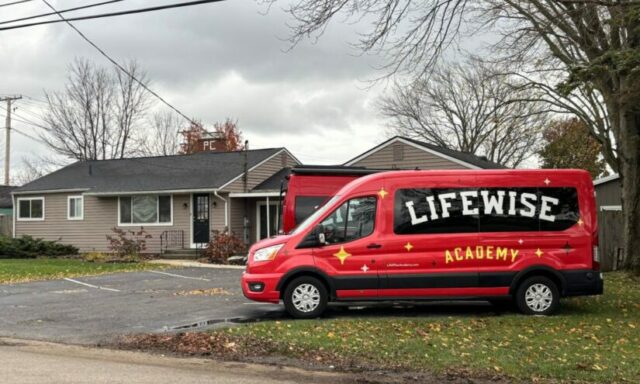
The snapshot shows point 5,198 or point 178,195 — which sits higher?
point 5,198

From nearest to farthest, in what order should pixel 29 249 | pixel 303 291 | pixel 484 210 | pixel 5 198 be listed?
pixel 303 291 → pixel 484 210 → pixel 29 249 → pixel 5 198

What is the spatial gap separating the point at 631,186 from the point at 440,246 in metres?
10.3

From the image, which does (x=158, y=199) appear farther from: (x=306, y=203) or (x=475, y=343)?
(x=475, y=343)

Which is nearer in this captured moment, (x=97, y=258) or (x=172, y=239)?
(x=97, y=258)

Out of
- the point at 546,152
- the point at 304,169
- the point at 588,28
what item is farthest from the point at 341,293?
the point at 546,152

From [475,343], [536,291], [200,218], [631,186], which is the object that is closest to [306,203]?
[536,291]

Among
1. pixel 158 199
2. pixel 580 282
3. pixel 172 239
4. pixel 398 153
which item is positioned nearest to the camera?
pixel 580 282

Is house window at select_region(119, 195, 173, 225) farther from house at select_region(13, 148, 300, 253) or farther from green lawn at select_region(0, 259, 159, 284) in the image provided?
green lawn at select_region(0, 259, 159, 284)

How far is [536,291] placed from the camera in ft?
32.3

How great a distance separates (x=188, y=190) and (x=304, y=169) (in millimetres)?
11524

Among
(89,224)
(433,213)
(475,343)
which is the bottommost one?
(475,343)

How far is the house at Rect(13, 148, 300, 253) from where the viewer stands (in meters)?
25.9

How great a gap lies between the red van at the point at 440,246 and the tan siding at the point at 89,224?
1732 centimetres

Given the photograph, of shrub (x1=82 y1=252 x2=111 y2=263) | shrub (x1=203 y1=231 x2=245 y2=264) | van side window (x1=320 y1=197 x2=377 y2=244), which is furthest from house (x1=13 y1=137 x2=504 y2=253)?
van side window (x1=320 y1=197 x2=377 y2=244)
